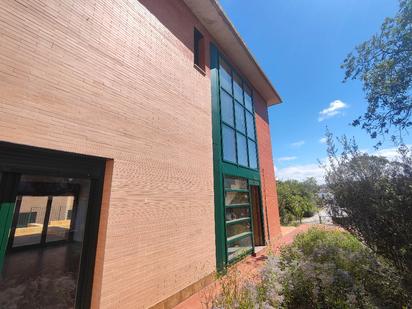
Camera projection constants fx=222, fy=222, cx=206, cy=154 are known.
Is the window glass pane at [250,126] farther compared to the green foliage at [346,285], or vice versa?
the window glass pane at [250,126]

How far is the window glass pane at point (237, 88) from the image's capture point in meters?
10.2

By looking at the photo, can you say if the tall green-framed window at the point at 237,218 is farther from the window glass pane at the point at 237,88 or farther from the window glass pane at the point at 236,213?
the window glass pane at the point at 237,88

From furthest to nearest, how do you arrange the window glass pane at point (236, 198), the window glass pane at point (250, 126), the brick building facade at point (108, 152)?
the window glass pane at point (250, 126)
the window glass pane at point (236, 198)
the brick building facade at point (108, 152)

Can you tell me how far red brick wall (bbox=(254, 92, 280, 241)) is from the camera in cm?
1162

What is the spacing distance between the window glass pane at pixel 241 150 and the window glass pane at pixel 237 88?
185 cm

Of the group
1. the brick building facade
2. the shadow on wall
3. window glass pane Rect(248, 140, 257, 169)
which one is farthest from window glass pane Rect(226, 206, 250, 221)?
the shadow on wall

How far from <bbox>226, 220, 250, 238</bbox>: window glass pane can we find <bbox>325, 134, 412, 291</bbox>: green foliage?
11.5ft

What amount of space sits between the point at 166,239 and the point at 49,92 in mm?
3550

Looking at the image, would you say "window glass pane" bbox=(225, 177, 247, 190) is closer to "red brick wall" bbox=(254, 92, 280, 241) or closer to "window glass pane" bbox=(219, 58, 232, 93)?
"red brick wall" bbox=(254, 92, 280, 241)

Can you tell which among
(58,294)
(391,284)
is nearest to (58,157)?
(58,294)

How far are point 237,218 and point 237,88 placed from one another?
5.91 meters

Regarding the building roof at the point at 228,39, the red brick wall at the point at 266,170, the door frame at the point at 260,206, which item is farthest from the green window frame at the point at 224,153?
the red brick wall at the point at 266,170

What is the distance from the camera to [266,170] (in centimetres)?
1253

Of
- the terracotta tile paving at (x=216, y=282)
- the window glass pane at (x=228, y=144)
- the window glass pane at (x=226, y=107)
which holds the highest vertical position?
the window glass pane at (x=226, y=107)
